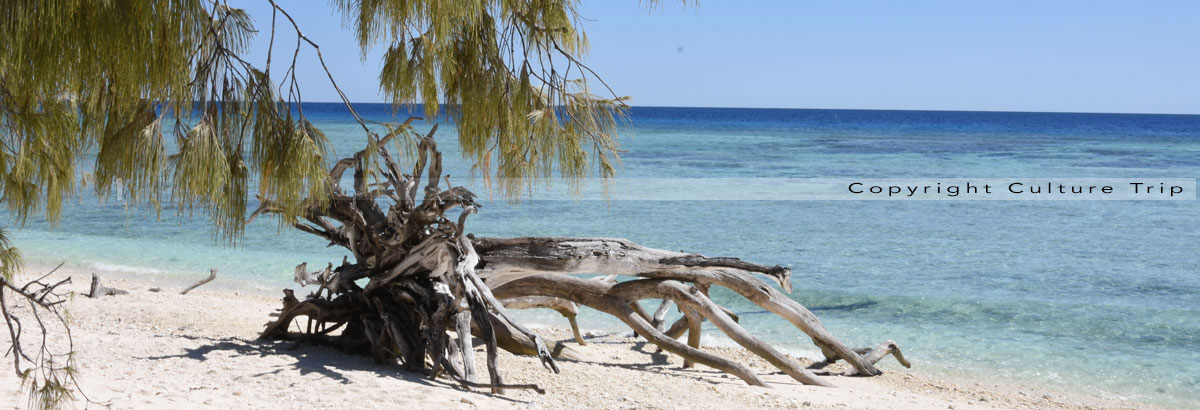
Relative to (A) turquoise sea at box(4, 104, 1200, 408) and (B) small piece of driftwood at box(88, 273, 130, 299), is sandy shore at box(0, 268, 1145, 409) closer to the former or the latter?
(B) small piece of driftwood at box(88, 273, 130, 299)

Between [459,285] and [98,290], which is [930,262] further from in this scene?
[98,290]

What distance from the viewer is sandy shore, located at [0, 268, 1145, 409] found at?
3.49 m

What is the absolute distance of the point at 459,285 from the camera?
4.00 meters

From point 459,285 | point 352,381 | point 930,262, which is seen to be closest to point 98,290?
point 352,381

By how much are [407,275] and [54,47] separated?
2363 millimetres

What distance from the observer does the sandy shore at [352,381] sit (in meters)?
3.49

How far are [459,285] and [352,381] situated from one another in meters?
0.59

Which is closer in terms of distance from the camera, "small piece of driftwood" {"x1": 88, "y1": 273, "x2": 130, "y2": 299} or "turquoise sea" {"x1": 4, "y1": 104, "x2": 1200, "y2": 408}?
"small piece of driftwood" {"x1": 88, "y1": 273, "x2": 130, "y2": 299}

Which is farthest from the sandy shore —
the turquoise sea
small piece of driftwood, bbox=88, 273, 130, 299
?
the turquoise sea

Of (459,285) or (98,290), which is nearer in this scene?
(459,285)

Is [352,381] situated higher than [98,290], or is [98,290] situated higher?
[352,381]

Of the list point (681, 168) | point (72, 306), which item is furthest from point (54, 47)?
point (681, 168)

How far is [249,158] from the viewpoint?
2275 millimetres

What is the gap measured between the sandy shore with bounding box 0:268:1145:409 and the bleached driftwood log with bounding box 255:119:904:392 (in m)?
0.14
